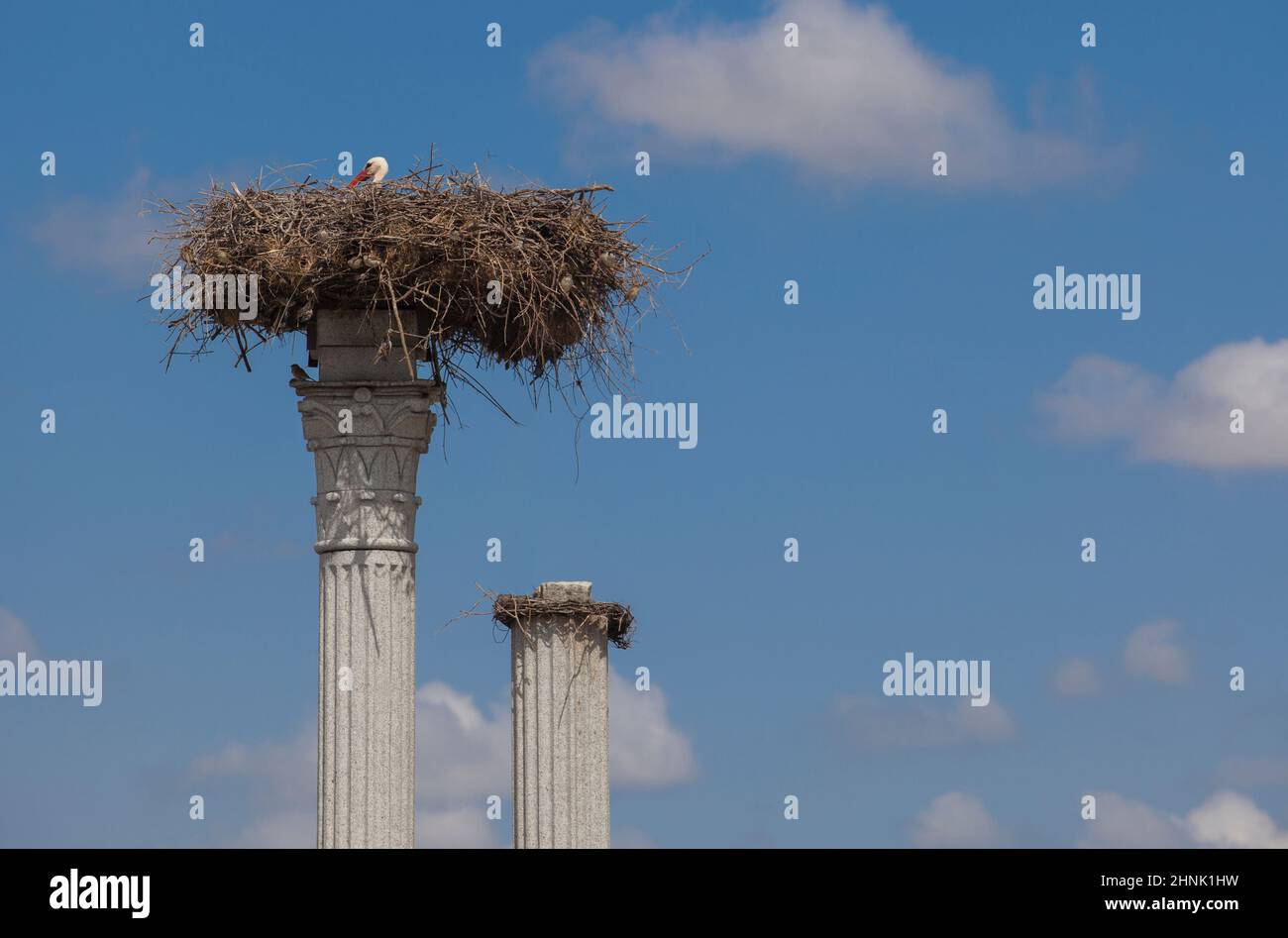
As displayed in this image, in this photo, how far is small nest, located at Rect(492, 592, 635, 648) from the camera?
48.7ft

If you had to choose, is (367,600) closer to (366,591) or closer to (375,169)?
(366,591)

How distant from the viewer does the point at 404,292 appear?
45.7 ft

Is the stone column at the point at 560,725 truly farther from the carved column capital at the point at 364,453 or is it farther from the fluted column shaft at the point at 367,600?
the carved column capital at the point at 364,453

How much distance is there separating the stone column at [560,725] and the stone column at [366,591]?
110cm

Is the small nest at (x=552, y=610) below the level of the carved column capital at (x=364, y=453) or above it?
below

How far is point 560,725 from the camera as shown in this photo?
48.2 feet

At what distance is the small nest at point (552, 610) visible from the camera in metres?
14.8

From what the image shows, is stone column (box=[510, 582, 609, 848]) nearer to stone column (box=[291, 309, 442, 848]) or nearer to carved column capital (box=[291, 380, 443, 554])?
stone column (box=[291, 309, 442, 848])

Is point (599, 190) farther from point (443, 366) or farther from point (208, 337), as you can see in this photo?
point (208, 337)

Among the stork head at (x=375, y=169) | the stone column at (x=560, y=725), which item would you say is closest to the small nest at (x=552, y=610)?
the stone column at (x=560, y=725)
